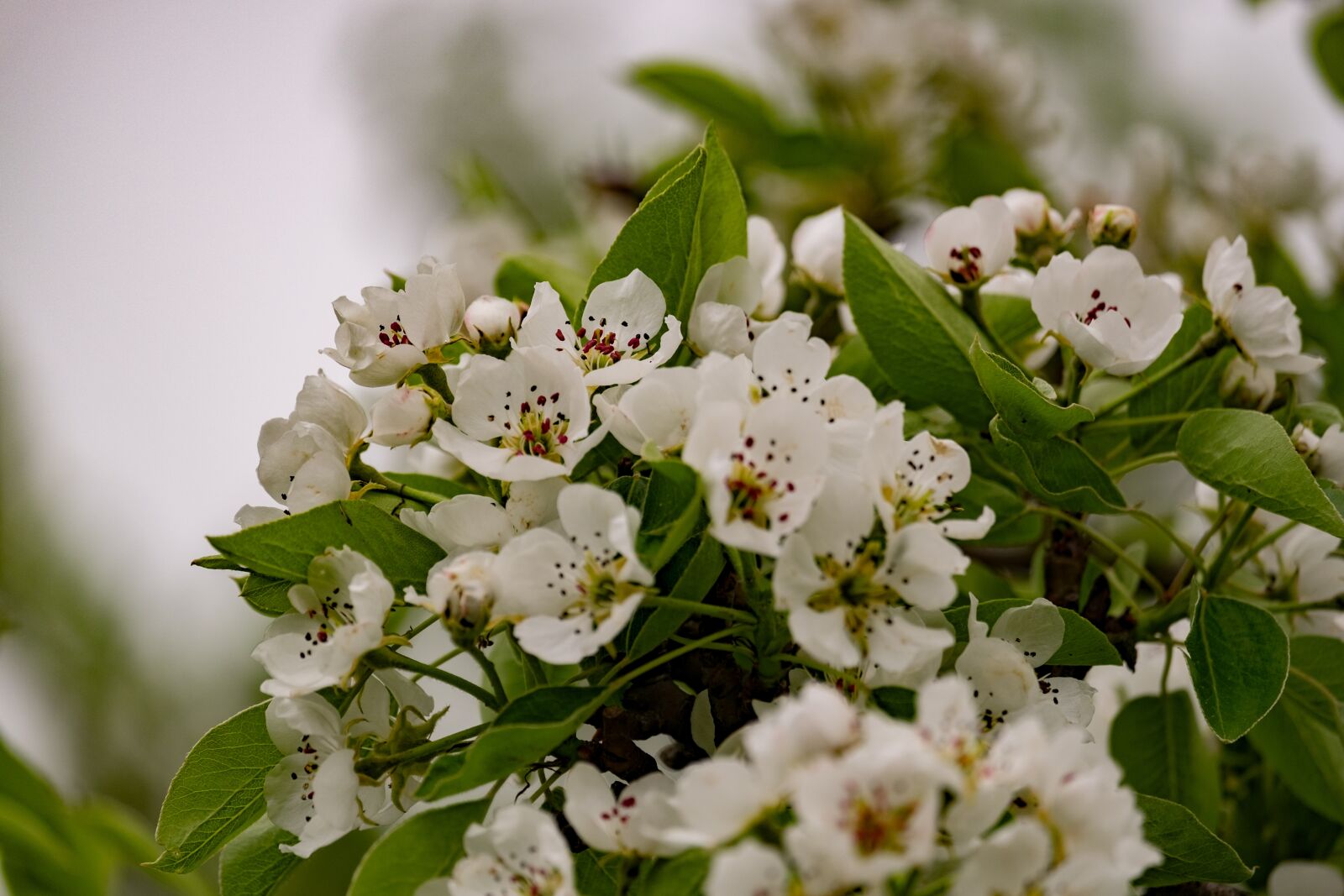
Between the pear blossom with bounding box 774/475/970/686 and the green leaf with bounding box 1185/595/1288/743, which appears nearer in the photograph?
the pear blossom with bounding box 774/475/970/686

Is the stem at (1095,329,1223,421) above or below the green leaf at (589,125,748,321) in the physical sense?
below

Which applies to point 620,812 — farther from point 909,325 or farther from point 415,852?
point 909,325

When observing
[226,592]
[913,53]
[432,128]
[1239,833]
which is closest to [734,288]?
[1239,833]

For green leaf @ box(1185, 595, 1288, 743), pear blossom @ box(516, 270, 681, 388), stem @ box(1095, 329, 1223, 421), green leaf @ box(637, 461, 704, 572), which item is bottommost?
green leaf @ box(1185, 595, 1288, 743)

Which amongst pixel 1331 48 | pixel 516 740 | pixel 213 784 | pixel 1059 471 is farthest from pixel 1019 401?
pixel 1331 48

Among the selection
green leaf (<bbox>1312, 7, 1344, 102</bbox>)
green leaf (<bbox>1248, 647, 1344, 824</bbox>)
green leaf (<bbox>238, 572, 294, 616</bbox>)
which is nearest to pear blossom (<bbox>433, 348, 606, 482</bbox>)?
green leaf (<bbox>238, 572, 294, 616</bbox>)

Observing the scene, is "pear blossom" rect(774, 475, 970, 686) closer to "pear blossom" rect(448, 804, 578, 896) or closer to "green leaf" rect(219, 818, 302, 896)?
"pear blossom" rect(448, 804, 578, 896)

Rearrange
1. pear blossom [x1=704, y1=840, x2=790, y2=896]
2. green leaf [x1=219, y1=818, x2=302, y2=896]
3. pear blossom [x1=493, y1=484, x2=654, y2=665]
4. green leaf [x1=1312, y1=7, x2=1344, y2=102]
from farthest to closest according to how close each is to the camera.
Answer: green leaf [x1=1312, y1=7, x2=1344, y2=102] → green leaf [x1=219, y1=818, x2=302, y2=896] → pear blossom [x1=493, y1=484, x2=654, y2=665] → pear blossom [x1=704, y1=840, x2=790, y2=896]
